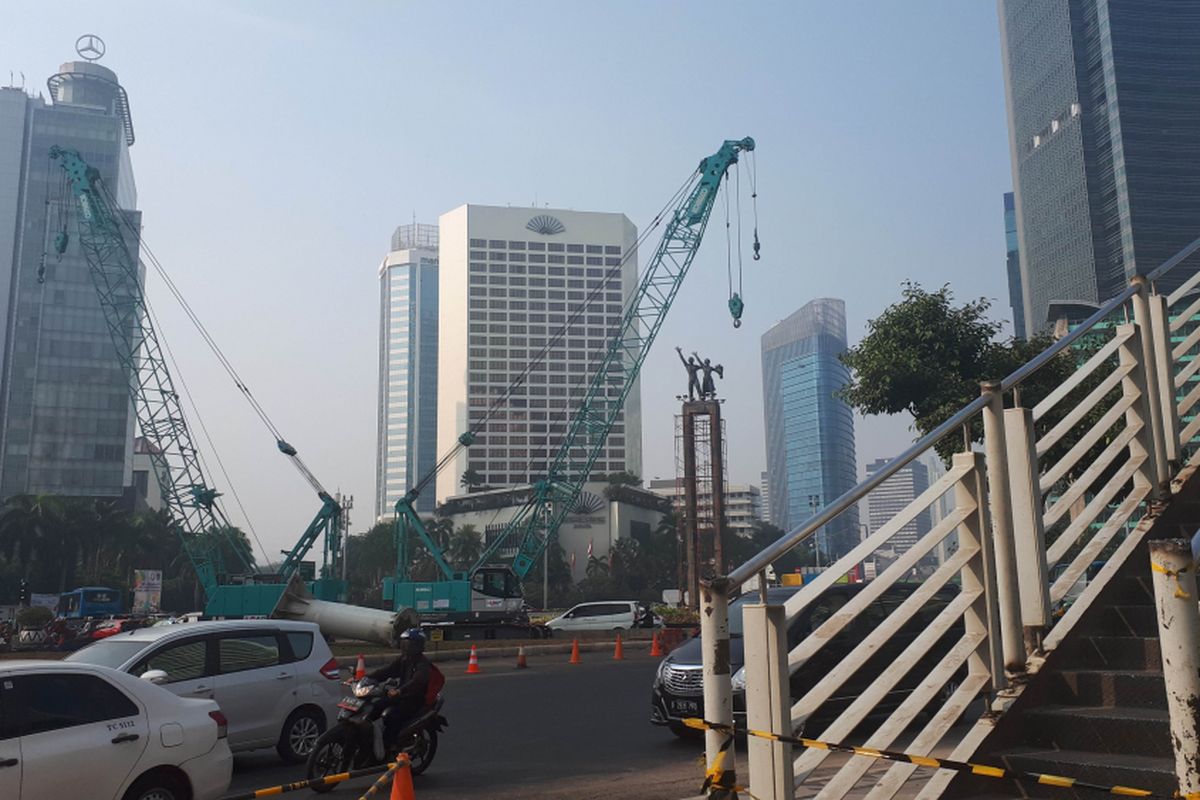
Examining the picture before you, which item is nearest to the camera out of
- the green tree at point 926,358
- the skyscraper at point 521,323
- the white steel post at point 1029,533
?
the white steel post at point 1029,533

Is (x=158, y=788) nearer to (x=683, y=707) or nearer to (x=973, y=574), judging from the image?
(x=683, y=707)

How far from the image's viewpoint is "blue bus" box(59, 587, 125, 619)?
52.3 metres

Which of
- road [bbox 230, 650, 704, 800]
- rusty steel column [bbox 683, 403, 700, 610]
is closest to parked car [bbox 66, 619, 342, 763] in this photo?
road [bbox 230, 650, 704, 800]

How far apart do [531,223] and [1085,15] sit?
8728 cm

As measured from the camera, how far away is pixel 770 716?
12.1ft

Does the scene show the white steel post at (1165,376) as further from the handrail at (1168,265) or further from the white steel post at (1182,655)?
the white steel post at (1182,655)

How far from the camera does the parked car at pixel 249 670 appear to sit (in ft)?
32.4

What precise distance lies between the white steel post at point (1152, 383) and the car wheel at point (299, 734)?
27.3ft

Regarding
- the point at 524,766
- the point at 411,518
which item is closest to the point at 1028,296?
the point at 411,518

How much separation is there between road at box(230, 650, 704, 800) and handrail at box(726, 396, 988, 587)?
2.45 m

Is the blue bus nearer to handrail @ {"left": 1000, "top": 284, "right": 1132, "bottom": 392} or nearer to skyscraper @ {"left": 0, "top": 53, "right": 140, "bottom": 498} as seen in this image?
handrail @ {"left": 1000, "top": 284, "right": 1132, "bottom": 392}

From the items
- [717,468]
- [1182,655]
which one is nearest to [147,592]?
[717,468]

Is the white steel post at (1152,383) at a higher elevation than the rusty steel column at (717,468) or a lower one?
lower

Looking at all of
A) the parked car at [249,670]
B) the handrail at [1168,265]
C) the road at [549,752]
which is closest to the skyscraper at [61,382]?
the road at [549,752]
